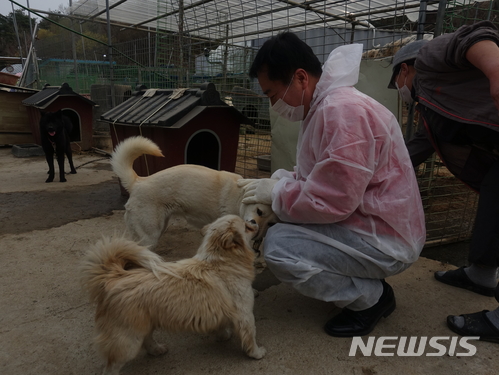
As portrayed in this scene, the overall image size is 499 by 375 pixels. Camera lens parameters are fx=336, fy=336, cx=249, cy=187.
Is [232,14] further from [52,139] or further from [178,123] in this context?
[52,139]

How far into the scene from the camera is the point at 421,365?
1806mm

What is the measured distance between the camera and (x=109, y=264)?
5.57 ft

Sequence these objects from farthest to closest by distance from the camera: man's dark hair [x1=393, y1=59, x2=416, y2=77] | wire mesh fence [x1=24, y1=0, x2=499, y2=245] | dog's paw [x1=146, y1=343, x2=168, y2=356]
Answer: wire mesh fence [x1=24, y1=0, x2=499, y2=245]
man's dark hair [x1=393, y1=59, x2=416, y2=77]
dog's paw [x1=146, y1=343, x2=168, y2=356]

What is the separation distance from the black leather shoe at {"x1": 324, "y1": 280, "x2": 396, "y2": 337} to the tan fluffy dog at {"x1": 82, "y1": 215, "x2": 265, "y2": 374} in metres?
0.48

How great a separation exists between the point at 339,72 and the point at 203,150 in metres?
3.29

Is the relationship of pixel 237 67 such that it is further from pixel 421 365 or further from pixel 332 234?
pixel 421 365

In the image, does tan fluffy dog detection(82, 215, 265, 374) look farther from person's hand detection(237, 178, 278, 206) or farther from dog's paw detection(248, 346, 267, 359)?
person's hand detection(237, 178, 278, 206)

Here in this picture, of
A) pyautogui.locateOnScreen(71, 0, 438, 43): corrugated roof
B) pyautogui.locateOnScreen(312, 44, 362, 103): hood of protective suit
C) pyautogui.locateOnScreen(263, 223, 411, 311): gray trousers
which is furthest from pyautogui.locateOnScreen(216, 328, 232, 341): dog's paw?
pyautogui.locateOnScreen(71, 0, 438, 43): corrugated roof

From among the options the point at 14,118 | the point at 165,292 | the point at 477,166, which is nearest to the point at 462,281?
the point at 477,166

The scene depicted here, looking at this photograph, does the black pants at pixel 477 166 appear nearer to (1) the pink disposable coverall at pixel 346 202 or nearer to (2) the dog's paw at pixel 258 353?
(1) the pink disposable coverall at pixel 346 202

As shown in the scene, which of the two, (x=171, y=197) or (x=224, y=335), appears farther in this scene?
(x=171, y=197)

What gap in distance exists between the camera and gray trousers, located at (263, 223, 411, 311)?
190 centimetres

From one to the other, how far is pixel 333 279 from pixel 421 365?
626 mm

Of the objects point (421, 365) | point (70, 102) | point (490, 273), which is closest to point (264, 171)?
point (490, 273)
